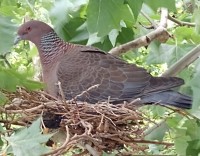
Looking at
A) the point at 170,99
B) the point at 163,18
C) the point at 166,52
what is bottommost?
the point at 170,99

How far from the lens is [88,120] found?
1.44 metres

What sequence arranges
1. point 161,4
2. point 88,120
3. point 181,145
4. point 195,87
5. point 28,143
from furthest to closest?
point 181,145 → point 88,120 → point 195,87 → point 161,4 → point 28,143

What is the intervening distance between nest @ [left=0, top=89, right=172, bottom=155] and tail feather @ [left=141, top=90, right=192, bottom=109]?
5.8 inches

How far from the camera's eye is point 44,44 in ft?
6.74

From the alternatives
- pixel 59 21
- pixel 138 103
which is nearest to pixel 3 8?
pixel 59 21

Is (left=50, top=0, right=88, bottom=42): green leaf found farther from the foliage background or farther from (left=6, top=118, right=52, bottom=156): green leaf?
(left=6, top=118, right=52, bottom=156): green leaf

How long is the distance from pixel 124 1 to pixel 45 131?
0.33 metres

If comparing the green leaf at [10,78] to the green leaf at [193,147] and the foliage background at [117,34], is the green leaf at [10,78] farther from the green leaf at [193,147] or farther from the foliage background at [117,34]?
the green leaf at [193,147]

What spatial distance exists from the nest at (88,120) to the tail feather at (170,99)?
0.15 meters

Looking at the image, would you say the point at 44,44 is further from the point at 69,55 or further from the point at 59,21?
the point at 59,21

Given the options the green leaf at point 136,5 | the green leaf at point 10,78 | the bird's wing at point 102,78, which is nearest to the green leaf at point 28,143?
the green leaf at point 10,78

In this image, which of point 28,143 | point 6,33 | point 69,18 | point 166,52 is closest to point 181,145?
point 166,52

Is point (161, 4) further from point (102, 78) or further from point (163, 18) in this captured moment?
point (102, 78)

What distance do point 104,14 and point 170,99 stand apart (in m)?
0.52
